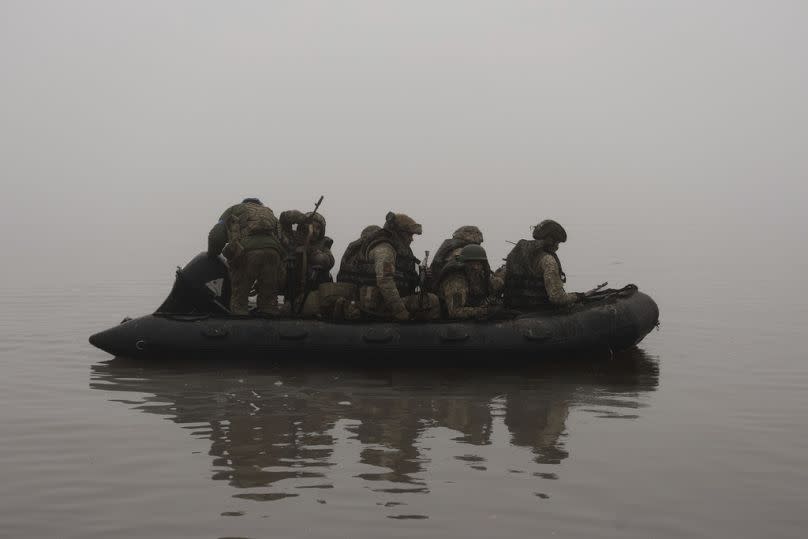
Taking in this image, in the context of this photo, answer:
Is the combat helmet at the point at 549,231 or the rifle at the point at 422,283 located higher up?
the combat helmet at the point at 549,231

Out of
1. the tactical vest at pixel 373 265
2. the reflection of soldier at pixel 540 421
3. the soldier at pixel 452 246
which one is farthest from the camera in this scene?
the soldier at pixel 452 246

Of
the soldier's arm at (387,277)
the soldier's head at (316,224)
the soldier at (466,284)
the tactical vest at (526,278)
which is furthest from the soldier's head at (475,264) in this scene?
the soldier's head at (316,224)

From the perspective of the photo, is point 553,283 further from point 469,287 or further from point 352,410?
point 352,410

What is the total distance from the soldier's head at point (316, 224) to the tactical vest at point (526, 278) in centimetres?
242

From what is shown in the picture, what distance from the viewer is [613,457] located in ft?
25.9

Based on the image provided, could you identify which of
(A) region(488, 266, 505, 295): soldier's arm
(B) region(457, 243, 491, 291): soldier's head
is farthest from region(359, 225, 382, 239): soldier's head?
(A) region(488, 266, 505, 295): soldier's arm

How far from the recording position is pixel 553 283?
465 inches

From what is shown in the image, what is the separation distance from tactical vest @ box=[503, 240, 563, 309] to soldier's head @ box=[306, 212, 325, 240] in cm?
242

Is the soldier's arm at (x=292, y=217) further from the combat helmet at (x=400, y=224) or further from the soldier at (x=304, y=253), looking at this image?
the combat helmet at (x=400, y=224)

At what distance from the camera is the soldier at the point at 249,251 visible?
1221cm

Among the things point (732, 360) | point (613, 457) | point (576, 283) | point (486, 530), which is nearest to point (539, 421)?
point (613, 457)

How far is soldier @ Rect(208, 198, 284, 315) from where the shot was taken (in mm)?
12211

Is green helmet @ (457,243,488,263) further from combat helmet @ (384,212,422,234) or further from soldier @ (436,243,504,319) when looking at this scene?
combat helmet @ (384,212,422,234)

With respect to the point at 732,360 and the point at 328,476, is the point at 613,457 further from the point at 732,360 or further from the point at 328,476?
the point at 732,360
